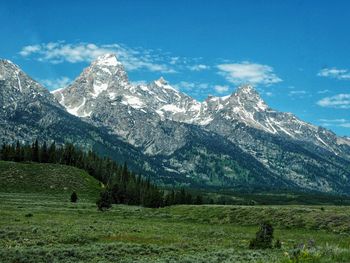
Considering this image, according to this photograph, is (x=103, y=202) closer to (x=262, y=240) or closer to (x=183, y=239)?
(x=183, y=239)

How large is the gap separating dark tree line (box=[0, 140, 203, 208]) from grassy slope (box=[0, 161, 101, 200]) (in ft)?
31.1

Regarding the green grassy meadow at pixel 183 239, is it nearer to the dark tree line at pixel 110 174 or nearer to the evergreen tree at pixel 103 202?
the evergreen tree at pixel 103 202

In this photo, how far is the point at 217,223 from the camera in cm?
7244

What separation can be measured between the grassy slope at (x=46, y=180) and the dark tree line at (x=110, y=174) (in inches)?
373

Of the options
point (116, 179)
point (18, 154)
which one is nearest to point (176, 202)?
point (116, 179)

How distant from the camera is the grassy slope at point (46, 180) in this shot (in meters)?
133

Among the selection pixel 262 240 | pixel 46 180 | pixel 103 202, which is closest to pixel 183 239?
pixel 262 240

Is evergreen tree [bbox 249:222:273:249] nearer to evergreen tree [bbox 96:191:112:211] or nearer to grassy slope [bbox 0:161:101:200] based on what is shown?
evergreen tree [bbox 96:191:112:211]

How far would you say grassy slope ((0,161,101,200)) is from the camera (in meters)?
133

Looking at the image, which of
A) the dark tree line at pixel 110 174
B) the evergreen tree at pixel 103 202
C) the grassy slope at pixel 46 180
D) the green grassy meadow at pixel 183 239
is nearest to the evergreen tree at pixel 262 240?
the green grassy meadow at pixel 183 239

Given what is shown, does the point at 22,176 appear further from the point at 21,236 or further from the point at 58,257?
the point at 58,257

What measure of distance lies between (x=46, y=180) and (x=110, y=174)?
139 feet

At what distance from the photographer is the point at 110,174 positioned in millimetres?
180500

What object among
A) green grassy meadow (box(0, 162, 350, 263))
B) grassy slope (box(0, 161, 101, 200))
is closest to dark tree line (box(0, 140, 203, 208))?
grassy slope (box(0, 161, 101, 200))
